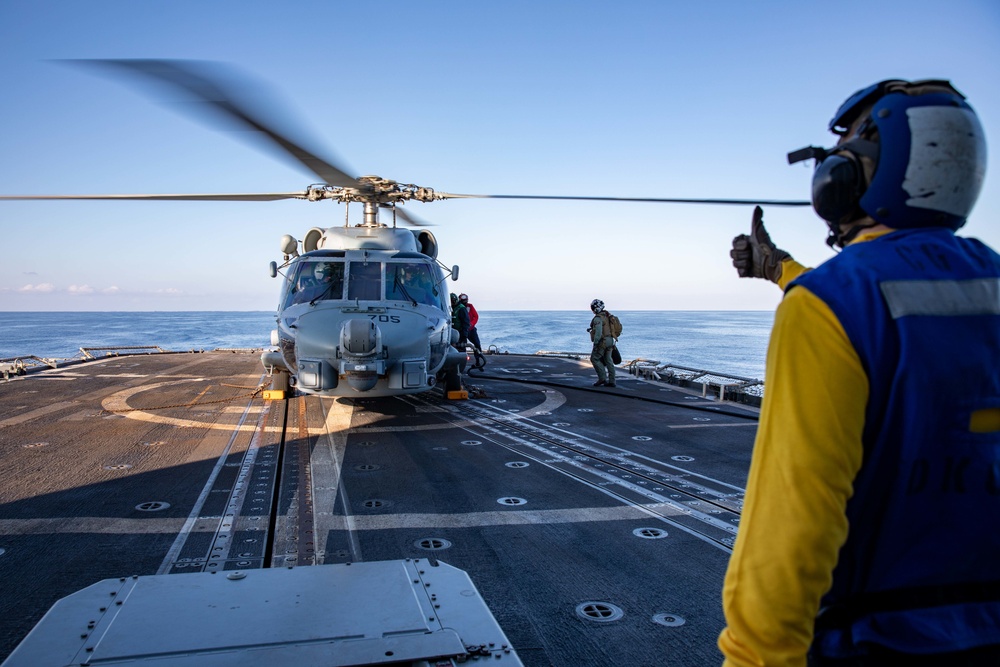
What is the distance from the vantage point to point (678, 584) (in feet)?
13.1

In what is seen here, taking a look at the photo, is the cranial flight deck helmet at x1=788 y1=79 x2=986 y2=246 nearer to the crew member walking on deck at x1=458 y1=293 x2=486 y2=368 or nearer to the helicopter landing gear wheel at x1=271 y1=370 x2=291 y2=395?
the helicopter landing gear wheel at x1=271 y1=370 x2=291 y2=395

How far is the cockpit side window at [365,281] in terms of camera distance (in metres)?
9.75

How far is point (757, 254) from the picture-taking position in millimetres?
2119

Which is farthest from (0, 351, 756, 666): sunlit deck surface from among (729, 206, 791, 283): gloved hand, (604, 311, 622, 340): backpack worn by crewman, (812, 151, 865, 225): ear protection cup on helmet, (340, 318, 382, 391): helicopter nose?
(604, 311, 622, 340): backpack worn by crewman

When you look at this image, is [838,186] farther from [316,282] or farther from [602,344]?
[602,344]

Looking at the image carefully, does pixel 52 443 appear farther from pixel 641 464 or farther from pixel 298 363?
pixel 641 464

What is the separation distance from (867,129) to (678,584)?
3165mm

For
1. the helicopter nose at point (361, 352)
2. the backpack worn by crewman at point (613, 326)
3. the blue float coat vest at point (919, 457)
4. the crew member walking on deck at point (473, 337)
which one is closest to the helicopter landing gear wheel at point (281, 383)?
the helicopter nose at point (361, 352)

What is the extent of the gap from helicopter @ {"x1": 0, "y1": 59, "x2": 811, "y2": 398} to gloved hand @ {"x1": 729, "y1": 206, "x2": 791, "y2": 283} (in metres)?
4.61

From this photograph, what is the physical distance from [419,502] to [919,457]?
15.8ft

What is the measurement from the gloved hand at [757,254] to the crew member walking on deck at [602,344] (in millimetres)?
11355

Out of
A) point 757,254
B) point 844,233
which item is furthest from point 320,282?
point 844,233

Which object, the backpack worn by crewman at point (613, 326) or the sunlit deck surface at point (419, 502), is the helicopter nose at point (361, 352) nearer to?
the sunlit deck surface at point (419, 502)

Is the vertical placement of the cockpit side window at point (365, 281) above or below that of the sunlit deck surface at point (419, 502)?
above
